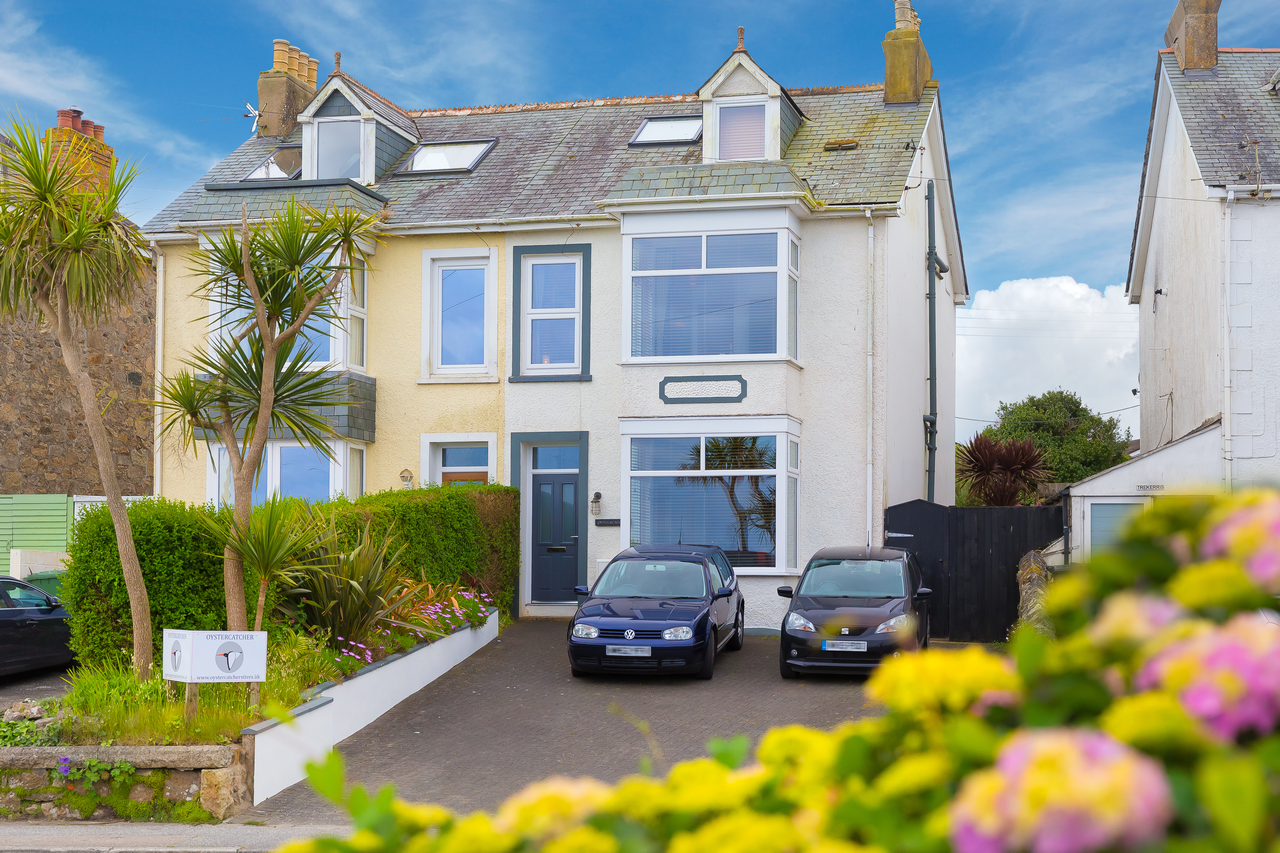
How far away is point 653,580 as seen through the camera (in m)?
14.3

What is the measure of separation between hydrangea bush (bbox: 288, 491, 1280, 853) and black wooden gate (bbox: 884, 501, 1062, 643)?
50.5 ft

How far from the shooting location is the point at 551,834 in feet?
6.73

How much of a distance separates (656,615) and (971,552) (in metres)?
5.90

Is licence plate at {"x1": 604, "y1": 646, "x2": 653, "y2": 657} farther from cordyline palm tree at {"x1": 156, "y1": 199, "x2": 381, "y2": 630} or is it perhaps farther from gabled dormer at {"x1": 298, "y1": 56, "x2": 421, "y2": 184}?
gabled dormer at {"x1": 298, "y1": 56, "x2": 421, "y2": 184}

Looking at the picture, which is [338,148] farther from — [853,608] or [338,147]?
[853,608]

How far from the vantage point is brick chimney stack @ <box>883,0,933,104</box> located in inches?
794

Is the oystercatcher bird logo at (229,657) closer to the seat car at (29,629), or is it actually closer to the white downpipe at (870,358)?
the seat car at (29,629)

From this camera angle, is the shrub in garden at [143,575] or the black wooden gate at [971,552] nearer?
the shrub in garden at [143,575]

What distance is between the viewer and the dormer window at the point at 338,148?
67.2 feet

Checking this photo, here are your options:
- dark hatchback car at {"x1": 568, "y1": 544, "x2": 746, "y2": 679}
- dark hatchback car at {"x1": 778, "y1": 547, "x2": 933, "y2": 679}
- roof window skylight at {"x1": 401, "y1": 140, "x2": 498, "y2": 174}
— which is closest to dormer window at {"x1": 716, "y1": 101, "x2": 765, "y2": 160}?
roof window skylight at {"x1": 401, "y1": 140, "x2": 498, "y2": 174}

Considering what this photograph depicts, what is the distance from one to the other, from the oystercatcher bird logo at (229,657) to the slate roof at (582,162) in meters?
10.1

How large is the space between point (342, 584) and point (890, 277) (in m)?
9.95

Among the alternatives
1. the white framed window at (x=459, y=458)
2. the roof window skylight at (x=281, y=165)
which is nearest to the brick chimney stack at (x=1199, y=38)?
the white framed window at (x=459, y=458)

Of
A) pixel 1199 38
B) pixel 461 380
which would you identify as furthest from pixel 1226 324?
pixel 461 380
